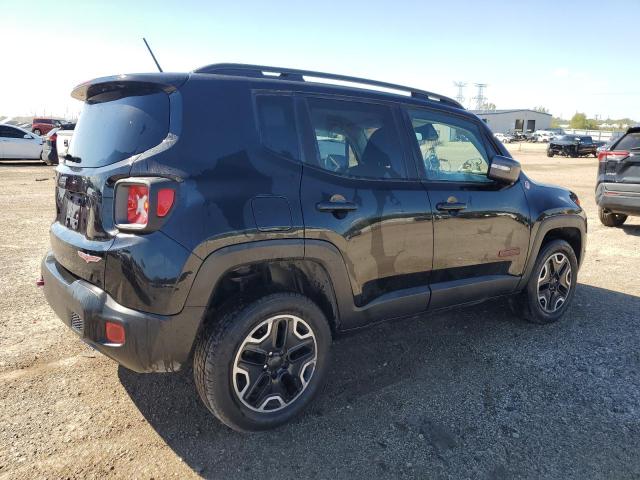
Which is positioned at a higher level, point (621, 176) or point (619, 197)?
point (621, 176)

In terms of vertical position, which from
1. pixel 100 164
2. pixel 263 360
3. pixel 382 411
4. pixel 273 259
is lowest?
pixel 382 411

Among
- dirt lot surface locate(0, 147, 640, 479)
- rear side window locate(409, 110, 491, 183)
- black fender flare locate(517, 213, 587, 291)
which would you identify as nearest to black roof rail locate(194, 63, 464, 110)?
rear side window locate(409, 110, 491, 183)

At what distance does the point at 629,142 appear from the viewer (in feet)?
26.3

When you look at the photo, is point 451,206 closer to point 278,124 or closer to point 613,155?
point 278,124

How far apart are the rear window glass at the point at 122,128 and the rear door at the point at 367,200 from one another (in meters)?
0.81

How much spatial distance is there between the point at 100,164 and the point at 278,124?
3.18ft

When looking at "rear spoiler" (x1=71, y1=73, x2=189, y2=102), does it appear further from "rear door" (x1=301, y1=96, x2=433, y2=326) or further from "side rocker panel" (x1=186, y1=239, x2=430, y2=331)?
"side rocker panel" (x1=186, y1=239, x2=430, y2=331)

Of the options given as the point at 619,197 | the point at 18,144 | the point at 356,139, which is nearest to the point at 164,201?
the point at 356,139

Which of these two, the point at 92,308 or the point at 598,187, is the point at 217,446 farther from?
the point at 598,187

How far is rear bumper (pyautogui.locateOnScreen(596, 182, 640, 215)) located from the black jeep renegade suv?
18.2 feet

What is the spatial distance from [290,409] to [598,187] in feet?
25.5

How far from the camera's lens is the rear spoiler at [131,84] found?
2.51m

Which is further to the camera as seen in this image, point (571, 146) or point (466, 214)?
point (571, 146)

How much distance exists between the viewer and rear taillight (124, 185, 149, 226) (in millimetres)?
2285
